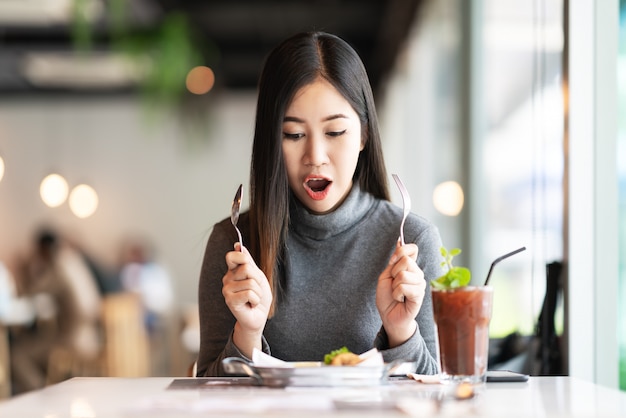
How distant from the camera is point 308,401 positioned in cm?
111

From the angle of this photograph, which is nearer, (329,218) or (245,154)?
(329,218)

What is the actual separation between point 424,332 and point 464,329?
0.53m

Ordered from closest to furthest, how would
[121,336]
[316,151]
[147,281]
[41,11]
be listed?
[316,151] → [121,336] → [41,11] → [147,281]

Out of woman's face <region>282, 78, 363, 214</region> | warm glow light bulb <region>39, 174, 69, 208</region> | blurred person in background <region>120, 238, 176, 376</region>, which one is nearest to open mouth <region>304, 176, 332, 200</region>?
woman's face <region>282, 78, 363, 214</region>

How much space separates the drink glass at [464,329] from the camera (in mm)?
1251

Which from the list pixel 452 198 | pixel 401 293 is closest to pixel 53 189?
pixel 452 198

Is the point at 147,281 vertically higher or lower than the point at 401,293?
lower

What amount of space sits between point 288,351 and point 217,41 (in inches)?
302

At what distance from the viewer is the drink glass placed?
1.25 m

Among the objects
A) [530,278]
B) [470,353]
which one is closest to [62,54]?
[530,278]

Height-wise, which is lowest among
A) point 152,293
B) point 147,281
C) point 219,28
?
point 152,293

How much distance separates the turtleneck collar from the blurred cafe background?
24cm

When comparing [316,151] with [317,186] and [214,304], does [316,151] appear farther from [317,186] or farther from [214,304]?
[214,304]

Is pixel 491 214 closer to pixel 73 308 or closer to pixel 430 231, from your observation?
pixel 430 231
